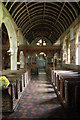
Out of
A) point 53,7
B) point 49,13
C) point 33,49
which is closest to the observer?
point 53,7

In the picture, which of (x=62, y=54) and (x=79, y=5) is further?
(x=62, y=54)

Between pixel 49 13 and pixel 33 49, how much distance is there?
3895 millimetres

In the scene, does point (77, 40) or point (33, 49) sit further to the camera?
point (33, 49)

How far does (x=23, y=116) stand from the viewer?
3.80 meters

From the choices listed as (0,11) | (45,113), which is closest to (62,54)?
(0,11)

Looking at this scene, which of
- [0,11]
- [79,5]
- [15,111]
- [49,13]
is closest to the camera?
[15,111]

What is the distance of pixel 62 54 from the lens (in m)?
15.1

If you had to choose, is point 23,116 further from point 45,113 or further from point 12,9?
point 12,9

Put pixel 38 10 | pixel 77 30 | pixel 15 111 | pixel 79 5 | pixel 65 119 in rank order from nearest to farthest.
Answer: pixel 65 119
pixel 15 111
pixel 79 5
pixel 77 30
pixel 38 10

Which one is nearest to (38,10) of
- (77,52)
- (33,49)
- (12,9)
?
(12,9)

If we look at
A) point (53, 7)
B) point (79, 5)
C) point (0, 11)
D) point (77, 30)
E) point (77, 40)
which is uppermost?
point (53, 7)

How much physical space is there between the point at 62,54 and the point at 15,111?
1153 cm

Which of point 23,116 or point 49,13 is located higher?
point 49,13

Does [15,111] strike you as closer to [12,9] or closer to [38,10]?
[12,9]
